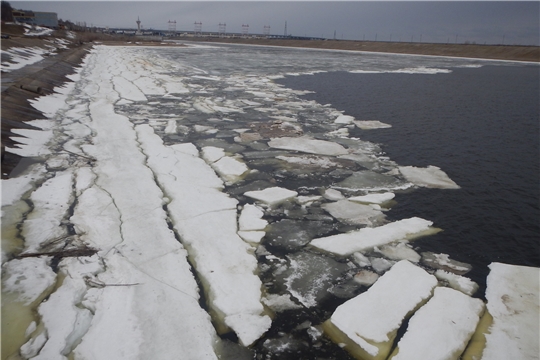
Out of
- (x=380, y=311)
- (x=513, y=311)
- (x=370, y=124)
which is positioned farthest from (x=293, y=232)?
(x=370, y=124)

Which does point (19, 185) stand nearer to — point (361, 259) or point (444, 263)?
point (361, 259)

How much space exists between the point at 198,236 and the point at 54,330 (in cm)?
97

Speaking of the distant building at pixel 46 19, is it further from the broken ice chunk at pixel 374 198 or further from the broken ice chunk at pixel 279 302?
the broken ice chunk at pixel 279 302

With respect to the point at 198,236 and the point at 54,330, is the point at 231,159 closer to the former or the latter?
the point at 198,236

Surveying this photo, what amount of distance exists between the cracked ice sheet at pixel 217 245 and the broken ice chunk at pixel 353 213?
82 cm

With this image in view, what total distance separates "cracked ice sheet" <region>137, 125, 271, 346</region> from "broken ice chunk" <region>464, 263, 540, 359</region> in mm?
1046

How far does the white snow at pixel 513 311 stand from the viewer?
154 cm

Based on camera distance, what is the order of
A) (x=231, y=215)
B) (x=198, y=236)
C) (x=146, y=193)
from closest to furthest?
(x=198, y=236), (x=231, y=215), (x=146, y=193)

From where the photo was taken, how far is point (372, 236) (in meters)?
2.36

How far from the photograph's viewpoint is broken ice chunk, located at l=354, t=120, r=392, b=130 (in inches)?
211

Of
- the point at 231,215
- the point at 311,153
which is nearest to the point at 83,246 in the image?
the point at 231,215

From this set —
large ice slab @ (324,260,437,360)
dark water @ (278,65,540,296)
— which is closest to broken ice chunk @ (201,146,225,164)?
dark water @ (278,65,540,296)

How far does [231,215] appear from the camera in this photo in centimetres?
259

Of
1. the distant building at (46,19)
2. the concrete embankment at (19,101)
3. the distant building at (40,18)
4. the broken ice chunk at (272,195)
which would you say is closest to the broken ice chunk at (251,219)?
the broken ice chunk at (272,195)
